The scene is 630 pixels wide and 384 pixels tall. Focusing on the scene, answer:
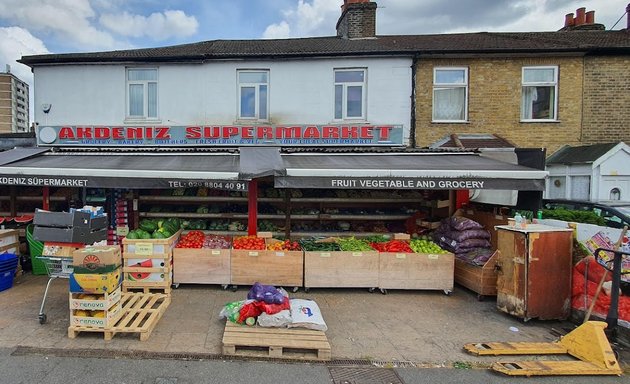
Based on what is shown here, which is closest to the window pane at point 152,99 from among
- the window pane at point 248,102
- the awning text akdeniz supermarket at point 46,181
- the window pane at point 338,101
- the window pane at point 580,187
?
the window pane at point 248,102

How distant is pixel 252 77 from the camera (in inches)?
396

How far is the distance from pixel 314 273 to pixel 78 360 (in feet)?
12.4

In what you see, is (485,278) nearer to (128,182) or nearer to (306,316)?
(306,316)

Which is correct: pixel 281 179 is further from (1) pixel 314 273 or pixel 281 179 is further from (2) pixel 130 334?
(2) pixel 130 334

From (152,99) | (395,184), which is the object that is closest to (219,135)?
(152,99)

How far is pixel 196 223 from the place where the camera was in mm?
7953

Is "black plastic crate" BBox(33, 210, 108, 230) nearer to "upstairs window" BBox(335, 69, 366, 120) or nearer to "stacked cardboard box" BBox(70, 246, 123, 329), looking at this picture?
"stacked cardboard box" BBox(70, 246, 123, 329)

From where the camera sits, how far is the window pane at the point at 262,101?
10.1 meters

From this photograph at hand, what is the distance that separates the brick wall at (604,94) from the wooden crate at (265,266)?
9981 mm

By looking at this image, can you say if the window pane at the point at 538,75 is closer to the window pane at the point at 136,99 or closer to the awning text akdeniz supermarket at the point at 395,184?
the awning text akdeniz supermarket at the point at 395,184

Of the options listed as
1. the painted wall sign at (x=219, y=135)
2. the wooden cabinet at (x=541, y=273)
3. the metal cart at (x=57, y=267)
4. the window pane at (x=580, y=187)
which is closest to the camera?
the metal cart at (x=57, y=267)

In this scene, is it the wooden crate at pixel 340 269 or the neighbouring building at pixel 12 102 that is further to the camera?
the neighbouring building at pixel 12 102

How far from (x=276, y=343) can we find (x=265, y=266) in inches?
93.7

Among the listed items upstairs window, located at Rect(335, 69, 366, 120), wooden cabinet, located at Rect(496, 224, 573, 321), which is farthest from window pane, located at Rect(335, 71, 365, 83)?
wooden cabinet, located at Rect(496, 224, 573, 321)
